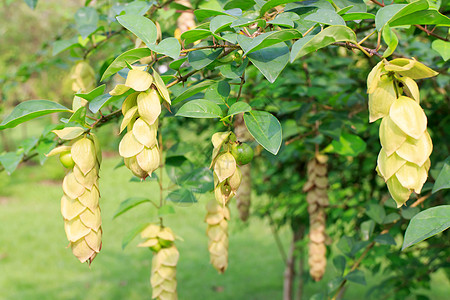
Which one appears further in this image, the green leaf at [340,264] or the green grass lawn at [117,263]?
the green grass lawn at [117,263]

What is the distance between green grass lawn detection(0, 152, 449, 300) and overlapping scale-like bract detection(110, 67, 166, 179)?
2246 millimetres

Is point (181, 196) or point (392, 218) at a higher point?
point (181, 196)

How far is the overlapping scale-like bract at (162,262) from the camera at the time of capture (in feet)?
3.01

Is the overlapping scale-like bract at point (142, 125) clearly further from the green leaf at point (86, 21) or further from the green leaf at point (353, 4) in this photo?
the green leaf at point (86, 21)

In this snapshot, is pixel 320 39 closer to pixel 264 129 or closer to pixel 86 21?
pixel 264 129

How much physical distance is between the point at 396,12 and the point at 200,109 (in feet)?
0.96

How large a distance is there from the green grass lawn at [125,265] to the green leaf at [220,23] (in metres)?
2.25

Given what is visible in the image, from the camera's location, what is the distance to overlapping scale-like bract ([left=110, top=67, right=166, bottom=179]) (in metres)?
0.56

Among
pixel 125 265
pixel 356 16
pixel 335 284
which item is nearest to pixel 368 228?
pixel 335 284

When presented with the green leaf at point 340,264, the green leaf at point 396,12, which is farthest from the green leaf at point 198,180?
the green leaf at point 396,12

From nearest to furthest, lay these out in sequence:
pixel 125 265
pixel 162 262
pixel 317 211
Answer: pixel 162 262 → pixel 317 211 → pixel 125 265

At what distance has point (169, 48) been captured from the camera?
0.60 metres

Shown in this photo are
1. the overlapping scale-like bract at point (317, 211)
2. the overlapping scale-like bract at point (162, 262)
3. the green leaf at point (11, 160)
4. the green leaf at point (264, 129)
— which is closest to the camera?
the green leaf at point (264, 129)

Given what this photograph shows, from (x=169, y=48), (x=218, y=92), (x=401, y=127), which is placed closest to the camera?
(x=401, y=127)
